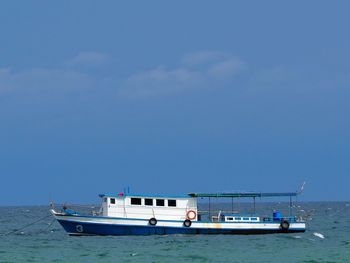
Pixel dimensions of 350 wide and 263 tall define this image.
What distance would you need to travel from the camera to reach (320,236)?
212 feet

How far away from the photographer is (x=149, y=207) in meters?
60.3

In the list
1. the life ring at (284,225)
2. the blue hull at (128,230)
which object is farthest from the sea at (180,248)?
the life ring at (284,225)

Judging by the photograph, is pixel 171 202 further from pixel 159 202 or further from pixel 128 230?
pixel 128 230

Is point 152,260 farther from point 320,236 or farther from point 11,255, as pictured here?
point 320,236

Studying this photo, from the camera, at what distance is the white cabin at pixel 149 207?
60.3 m

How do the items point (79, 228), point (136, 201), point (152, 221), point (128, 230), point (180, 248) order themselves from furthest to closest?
point (79, 228), point (136, 201), point (128, 230), point (152, 221), point (180, 248)

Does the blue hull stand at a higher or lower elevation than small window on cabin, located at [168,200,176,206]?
lower

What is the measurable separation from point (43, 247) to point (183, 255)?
12.5m

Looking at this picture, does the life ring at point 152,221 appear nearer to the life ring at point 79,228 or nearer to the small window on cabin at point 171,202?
the small window on cabin at point 171,202

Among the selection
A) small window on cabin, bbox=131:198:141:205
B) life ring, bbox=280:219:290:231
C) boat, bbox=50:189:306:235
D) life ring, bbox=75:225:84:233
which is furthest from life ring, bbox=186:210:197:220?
life ring, bbox=75:225:84:233

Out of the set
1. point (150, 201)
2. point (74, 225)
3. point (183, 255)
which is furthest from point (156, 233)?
point (183, 255)

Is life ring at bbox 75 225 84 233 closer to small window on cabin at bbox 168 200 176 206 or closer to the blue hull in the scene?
the blue hull

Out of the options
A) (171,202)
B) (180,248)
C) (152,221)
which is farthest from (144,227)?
(180,248)

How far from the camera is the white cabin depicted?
6031 centimetres
